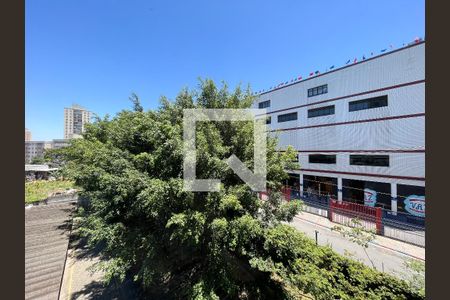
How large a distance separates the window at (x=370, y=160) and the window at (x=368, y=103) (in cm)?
430

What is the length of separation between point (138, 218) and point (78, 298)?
189 inches

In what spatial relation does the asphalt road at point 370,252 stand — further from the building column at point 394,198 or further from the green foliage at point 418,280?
the building column at point 394,198

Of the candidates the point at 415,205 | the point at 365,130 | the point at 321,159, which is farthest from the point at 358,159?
the point at 415,205

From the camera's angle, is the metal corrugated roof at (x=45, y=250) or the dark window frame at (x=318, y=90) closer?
the metal corrugated roof at (x=45, y=250)

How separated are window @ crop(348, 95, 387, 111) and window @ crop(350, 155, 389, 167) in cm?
430

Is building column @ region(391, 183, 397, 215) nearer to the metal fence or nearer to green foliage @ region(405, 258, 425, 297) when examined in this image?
the metal fence

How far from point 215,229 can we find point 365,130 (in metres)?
18.9

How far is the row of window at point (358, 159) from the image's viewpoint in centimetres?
1788

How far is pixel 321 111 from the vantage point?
76.4 feet

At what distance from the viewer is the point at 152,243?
21.8ft

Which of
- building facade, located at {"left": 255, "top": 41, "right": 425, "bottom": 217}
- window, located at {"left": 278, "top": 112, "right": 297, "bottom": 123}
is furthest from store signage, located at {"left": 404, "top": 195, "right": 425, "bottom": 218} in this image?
window, located at {"left": 278, "top": 112, "right": 297, "bottom": 123}

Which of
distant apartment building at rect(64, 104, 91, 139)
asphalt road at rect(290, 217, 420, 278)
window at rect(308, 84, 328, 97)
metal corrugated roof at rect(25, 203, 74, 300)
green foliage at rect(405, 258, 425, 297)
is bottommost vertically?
metal corrugated roof at rect(25, 203, 74, 300)

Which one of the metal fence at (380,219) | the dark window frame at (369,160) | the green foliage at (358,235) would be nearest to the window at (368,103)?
the dark window frame at (369,160)

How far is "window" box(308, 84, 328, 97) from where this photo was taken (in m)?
22.9
